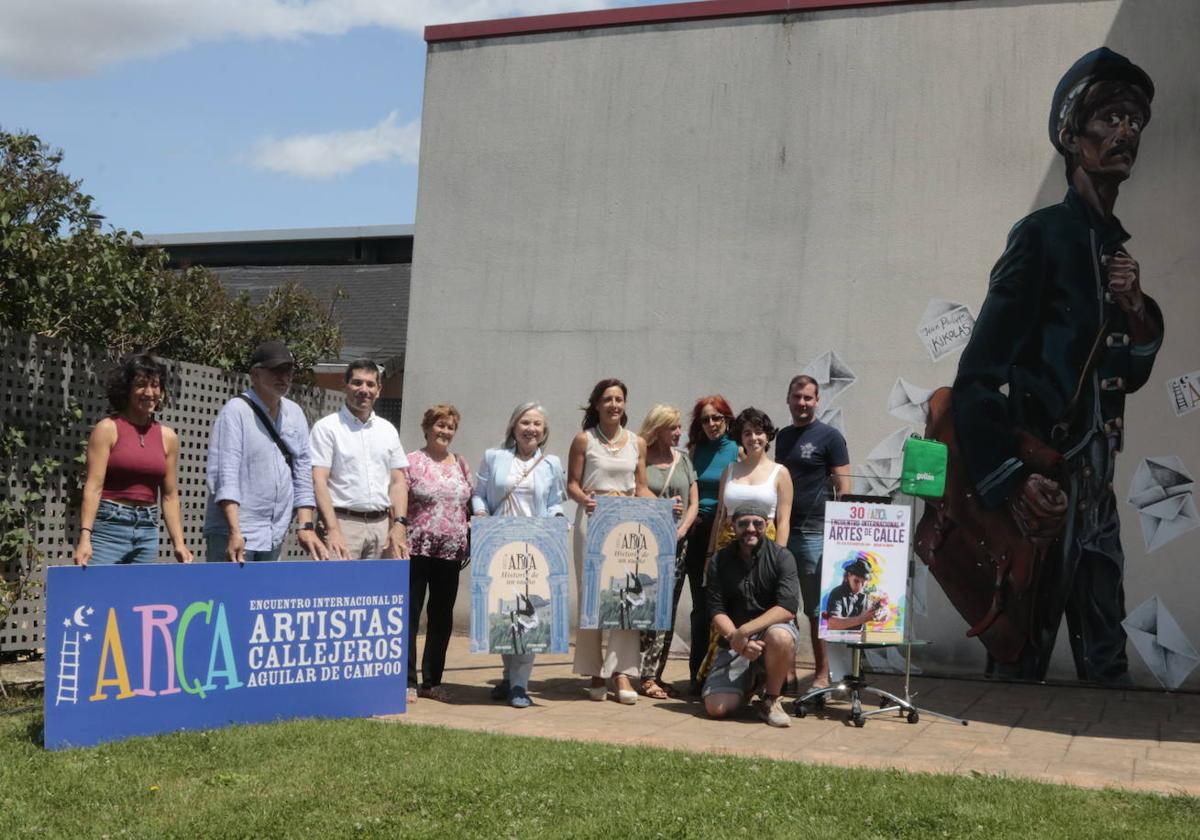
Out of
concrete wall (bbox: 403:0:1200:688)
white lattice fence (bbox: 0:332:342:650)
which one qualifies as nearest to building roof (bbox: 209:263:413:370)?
concrete wall (bbox: 403:0:1200:688)

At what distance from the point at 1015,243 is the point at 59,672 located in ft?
23.1

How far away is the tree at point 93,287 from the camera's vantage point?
27.0ft

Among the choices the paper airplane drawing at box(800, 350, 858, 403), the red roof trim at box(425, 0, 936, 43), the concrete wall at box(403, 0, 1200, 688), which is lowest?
the paper airplane drawing at box(800, 350, 858, 403)

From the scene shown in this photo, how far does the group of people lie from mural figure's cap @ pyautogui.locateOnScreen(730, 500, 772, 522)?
0.05 ft

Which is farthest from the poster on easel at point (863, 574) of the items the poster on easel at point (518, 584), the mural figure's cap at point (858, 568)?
the poster on easel at point (518, 584)

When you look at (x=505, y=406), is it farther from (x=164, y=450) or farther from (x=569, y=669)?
(x=164, y=450)

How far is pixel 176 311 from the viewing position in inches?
570

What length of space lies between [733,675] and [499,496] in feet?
5.66

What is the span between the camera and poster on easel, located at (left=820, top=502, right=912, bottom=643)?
7.69m

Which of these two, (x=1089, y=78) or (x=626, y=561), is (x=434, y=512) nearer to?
(x=626, y=561)

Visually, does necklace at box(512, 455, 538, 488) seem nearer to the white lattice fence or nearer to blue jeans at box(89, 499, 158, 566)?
blue jeans at box(89, 499, 158, 566)

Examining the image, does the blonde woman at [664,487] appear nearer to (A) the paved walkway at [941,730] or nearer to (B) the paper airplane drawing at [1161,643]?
(A) the paved walkway at [941,730]

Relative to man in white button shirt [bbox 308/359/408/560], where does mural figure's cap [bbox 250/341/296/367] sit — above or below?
Result: above

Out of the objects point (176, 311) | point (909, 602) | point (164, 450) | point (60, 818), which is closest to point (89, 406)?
point (164, 450)
